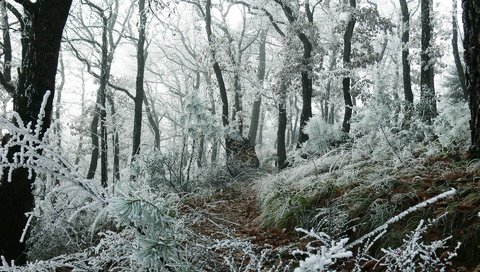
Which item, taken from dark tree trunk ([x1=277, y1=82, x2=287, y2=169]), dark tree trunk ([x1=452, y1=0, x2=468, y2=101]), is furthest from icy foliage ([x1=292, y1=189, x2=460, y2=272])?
dark tree trunk ([x1=452, y1=0, x2=468, y2=101])

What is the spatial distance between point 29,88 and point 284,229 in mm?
3057

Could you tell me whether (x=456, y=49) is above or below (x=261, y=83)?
below

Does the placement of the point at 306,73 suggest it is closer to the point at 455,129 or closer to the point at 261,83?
the point at 455,129

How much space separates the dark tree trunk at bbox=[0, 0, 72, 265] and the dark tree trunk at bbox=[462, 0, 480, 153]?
4.04 metres

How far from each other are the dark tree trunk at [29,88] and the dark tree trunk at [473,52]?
4039mm

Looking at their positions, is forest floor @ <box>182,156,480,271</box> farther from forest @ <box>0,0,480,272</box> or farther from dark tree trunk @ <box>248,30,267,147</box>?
dark tree trunk @ <box>248,30,267,147</box>

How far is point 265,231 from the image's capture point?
202 inches

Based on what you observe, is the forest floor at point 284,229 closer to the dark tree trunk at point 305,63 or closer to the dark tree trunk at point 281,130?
the dark tree trunk at point 305,63

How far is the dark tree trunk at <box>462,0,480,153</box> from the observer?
4000 mm

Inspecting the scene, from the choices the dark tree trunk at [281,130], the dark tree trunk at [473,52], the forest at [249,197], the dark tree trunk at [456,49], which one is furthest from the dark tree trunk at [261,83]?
the dark tree trunk at [473,52]

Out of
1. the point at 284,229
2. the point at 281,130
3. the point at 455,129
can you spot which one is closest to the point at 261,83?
the point at 281,130

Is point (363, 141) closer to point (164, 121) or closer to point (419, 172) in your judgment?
point (419, 172)

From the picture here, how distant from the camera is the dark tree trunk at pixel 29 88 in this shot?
14.5ft

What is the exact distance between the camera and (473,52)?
404 centimetres
